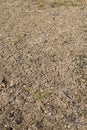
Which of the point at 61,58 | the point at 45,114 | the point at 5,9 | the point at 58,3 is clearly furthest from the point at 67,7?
the point at 45,114

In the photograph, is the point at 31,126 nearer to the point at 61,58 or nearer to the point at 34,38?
the point at 61,58

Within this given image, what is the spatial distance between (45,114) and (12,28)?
12.9ft

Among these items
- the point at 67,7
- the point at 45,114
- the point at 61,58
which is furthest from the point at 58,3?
the point at 45,114

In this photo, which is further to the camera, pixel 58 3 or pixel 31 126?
pixel 58 3

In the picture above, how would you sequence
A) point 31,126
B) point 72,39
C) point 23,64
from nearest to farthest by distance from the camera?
1. point 31,126
2. point 23,64
3. point 72,39

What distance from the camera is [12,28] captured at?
27.3ft

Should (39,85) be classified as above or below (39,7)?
below

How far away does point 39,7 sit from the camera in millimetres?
9719

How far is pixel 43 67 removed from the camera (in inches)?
257

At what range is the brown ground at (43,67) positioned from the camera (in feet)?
17.0

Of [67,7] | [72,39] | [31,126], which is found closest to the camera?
[31,126]

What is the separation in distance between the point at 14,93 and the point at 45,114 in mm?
934

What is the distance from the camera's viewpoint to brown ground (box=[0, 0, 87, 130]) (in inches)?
204

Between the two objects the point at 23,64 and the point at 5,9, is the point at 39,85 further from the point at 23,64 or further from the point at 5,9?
the point at 5,9
